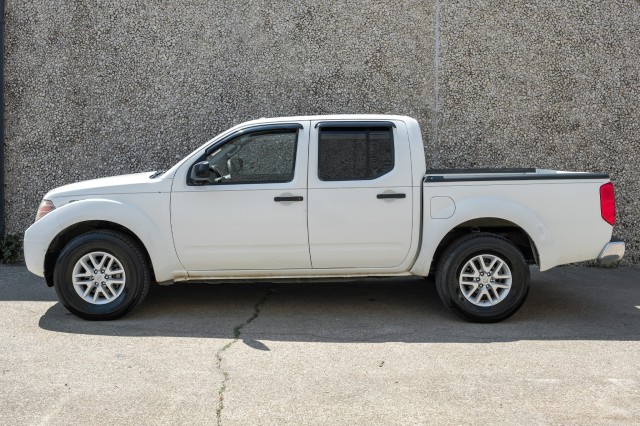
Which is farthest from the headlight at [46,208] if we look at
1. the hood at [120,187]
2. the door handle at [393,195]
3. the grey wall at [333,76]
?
the door handle at [393,195]

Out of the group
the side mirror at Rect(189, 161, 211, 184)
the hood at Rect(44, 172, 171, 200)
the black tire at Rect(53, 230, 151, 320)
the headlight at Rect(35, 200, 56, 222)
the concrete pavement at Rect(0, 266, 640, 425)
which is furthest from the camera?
the headlight at Rect(35, 200, 56, 222)

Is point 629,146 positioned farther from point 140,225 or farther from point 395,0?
point 140,225

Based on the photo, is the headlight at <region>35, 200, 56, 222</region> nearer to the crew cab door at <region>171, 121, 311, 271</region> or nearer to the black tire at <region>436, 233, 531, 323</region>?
the crew cab door at <region>171, 121, 311, 271</region>

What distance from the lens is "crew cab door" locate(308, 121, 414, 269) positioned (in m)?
7.11

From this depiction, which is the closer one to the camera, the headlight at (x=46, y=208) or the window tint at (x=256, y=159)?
the window tint at (x=256, y=159)

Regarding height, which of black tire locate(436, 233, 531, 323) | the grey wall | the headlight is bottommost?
black tire locate(436, 233, 531, 323)

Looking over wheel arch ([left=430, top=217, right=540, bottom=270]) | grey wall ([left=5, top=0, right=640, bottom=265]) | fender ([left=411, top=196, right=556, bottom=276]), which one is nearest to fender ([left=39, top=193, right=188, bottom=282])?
fender ([left=411, top=196, right=556, bottom=276])

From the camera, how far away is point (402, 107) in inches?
390

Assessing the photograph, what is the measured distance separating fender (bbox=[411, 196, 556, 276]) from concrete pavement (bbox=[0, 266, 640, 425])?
0.68m

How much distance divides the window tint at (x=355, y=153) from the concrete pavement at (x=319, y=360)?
131cm

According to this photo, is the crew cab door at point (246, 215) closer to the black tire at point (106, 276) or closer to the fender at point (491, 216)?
the black tire at point (106, 276)

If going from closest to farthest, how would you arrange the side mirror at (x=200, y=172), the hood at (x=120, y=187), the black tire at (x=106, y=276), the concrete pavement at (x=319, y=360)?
the concrete pavement at (x=319, y=360), the side mirror at (x=200, y=172), the black tire at (x=106, y=276), the hood at (x=120, y=187)

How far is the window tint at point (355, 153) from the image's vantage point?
7.18 m

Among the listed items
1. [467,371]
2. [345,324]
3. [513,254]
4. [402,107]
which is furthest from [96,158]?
[467,371]
